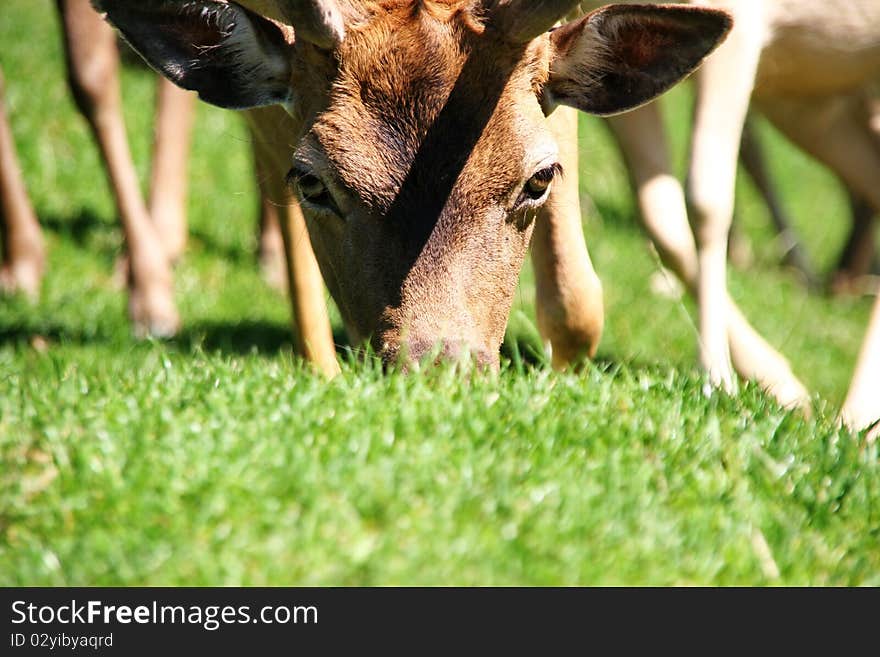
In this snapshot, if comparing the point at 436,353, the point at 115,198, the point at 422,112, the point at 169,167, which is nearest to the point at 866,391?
the point at 436,353

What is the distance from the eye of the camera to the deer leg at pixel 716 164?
5.86 metres

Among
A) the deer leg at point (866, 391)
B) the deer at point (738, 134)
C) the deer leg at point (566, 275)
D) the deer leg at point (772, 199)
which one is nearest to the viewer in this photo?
the deer leg at point (866, 391)

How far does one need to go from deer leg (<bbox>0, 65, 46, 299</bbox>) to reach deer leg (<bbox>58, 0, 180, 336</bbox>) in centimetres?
59

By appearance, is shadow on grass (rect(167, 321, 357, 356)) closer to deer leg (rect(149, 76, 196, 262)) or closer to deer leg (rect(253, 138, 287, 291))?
deer leg (rect(253, 138, 287, 291))

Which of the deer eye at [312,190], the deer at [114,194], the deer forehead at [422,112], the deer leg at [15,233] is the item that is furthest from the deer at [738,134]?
the deer leg at [15,233]

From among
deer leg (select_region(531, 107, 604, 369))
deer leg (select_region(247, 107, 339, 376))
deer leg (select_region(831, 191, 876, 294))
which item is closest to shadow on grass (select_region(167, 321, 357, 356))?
deer leg (select_region(247, 107, 339, 376))

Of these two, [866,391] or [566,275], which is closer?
[866,391]

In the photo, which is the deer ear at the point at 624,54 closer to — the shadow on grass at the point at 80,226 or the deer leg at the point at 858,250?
the shadow on grass at the point at 80,226

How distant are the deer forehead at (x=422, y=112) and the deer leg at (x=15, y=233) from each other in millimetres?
3796

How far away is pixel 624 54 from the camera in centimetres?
477

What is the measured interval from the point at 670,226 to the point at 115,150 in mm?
3406

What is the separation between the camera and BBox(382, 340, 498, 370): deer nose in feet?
13.2

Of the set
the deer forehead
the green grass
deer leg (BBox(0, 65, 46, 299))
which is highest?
the deer forehead

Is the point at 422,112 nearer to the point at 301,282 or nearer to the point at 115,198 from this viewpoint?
the point at 301,282
